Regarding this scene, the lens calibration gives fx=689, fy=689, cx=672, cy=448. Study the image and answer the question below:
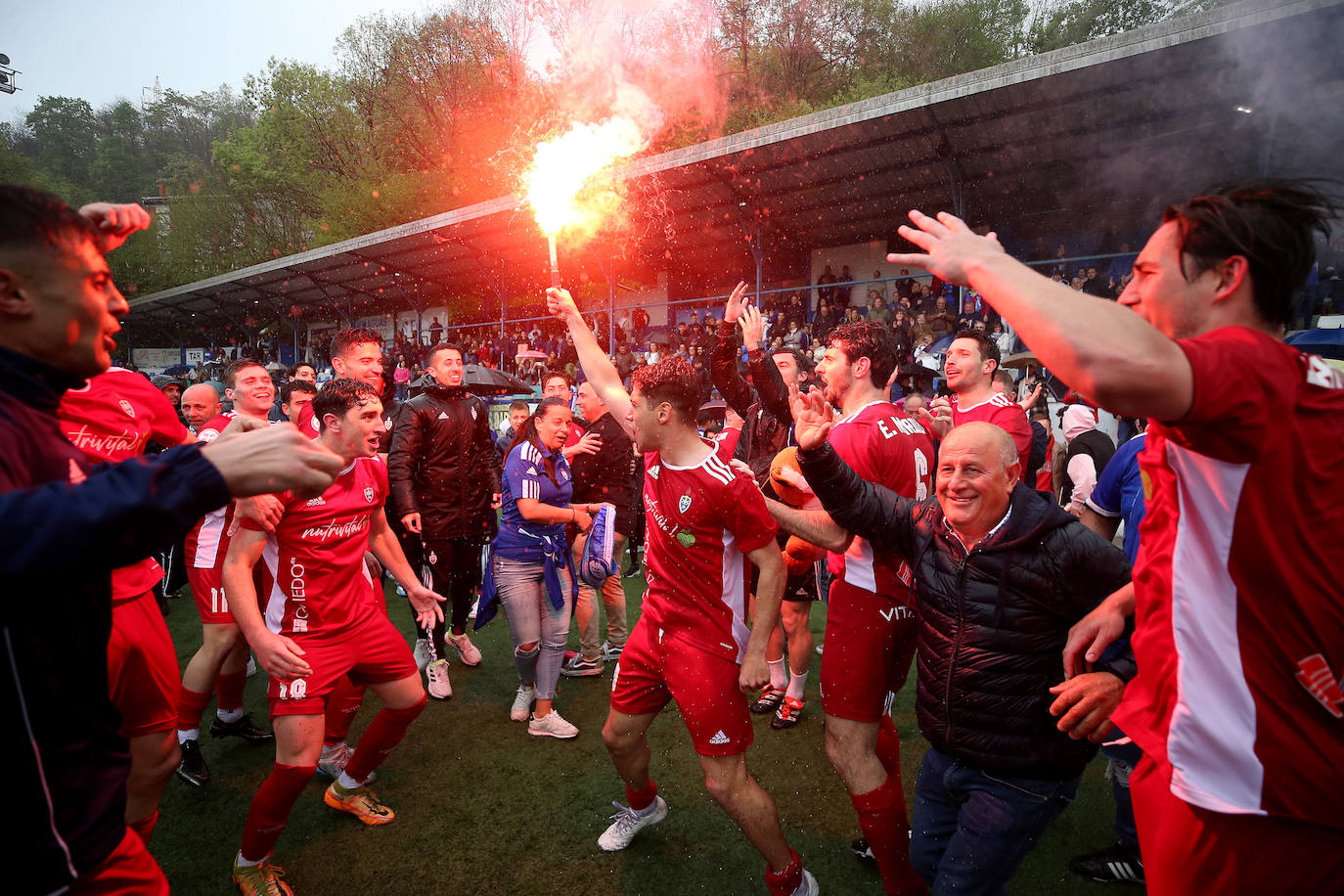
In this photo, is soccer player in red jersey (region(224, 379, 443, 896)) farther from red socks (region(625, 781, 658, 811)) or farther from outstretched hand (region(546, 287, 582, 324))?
red socks (region(625, 781, 658, 811))

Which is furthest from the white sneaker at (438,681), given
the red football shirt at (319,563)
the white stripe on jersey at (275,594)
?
the white stripe on jersey at (275,594)

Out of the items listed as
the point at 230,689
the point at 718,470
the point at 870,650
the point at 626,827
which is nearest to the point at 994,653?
the point at 870,650

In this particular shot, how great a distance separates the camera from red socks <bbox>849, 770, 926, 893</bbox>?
9.46ft

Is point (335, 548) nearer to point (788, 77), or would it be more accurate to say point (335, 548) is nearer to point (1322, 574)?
point (1322, 574)

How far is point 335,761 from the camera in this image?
418 cm

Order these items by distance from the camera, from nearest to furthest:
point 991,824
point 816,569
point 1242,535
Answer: point 1242,535 < point 991,824 < point 816,569

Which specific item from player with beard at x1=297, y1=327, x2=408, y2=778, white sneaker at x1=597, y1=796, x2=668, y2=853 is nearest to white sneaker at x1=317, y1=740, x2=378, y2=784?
player with beard at x1=297, y1=327, x2=408, y2=778

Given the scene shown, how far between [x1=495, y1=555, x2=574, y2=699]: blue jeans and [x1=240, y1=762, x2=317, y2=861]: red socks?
189 cm


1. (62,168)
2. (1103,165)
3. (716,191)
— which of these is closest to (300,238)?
(62,168)

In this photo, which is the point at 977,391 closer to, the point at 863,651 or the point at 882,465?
the point at 882,465

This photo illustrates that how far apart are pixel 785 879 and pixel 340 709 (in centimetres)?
278

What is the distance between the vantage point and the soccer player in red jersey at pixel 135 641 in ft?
9.33

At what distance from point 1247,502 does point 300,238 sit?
56.4 meters

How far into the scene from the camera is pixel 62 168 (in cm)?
6244
